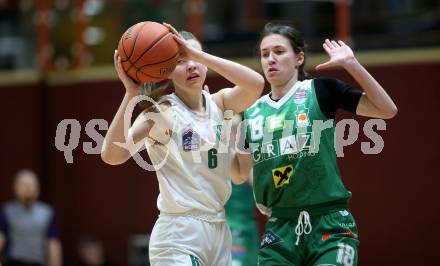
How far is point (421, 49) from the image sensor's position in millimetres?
9406

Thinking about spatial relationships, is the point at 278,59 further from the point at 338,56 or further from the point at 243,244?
the point at 243,244

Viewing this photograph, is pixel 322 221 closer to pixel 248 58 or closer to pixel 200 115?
pixel 200 115

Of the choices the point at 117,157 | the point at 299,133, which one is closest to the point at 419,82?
the point at 299,133

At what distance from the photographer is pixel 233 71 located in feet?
14.6

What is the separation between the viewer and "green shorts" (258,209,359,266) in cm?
441

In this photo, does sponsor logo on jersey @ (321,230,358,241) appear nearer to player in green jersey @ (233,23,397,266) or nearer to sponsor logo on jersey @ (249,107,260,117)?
player in green jersey @ (233,23,397,266)

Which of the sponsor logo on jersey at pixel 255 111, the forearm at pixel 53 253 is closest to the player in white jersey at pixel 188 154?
the sponsor logo on jersey at pixel 255 111

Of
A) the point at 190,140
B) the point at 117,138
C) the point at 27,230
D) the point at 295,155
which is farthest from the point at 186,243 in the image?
the point at 27,230

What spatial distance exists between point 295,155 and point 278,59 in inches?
23.0

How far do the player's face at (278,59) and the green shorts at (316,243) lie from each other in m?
0.83

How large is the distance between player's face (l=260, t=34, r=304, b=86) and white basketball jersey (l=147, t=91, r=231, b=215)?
0.47 m

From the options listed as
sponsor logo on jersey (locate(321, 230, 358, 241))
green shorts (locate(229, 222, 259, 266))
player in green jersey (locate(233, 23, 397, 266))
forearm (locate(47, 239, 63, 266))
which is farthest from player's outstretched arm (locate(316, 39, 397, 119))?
forearm (locate(47, 239, 63, 266))

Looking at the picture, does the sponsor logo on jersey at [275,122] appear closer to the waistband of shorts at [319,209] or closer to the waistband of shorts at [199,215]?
the waistband of shorts at [319,209]

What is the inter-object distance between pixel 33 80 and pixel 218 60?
787cm
